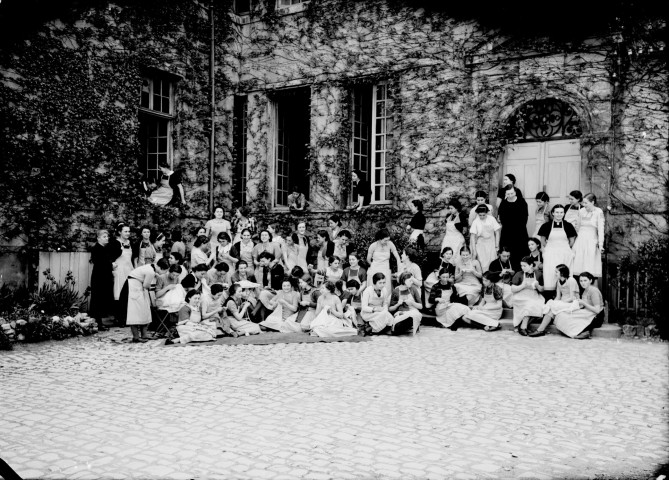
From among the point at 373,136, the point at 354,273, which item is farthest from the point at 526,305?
the point at 373,136

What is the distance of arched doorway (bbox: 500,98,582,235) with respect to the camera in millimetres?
12297

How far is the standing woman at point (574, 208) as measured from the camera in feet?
36.6

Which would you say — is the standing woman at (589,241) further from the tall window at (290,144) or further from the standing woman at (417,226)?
the tall window at (290,144)

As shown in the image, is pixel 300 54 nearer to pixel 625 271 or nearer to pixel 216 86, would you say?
pixel 216 86

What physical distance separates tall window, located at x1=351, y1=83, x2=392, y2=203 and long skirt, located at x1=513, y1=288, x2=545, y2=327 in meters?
4.45

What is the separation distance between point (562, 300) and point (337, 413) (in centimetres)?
575

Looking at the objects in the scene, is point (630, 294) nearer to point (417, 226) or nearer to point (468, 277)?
point (468, 277)

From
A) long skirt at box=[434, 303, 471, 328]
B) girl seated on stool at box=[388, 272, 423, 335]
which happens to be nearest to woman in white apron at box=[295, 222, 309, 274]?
girl seated on stool at box=[388, 272, 423, 335]

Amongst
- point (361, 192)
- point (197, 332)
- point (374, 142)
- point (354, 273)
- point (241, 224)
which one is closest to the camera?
point (197, 332)

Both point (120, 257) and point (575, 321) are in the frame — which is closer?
point (575, 321)

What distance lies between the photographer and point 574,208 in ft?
37.2

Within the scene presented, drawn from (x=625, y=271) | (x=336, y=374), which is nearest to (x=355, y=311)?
(x=336, y=374)

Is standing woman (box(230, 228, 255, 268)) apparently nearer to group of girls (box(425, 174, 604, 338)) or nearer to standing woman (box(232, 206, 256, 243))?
standing woman (box(232, 206, 256, 243))

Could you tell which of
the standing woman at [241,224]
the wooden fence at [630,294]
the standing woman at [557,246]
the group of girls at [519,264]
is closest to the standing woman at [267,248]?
the standing woman at [241,224]
